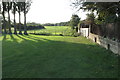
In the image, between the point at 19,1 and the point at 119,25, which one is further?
the point at 19,1

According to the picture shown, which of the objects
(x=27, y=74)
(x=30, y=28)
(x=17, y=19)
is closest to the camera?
(x=27, y=74)

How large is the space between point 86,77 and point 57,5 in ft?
24.8

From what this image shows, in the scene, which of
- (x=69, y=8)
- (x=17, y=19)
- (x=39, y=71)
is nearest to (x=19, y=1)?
(x=17, y=19)

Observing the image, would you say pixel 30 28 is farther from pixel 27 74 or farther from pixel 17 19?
pixel 27 74

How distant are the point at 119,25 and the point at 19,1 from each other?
1940cm

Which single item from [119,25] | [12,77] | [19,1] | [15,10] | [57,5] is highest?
[19,1]

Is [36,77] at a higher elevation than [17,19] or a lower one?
lower

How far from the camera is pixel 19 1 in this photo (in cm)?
2142

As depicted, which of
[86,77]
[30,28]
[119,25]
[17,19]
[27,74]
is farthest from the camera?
[30,28]

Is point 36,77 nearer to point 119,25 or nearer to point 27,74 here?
point 27,74

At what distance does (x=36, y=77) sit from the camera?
3131mm

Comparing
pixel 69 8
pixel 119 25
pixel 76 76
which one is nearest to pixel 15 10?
pixel 69 8

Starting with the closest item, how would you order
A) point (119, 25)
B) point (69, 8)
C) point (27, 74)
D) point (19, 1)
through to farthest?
point (27, 74) → point (119, 25) → point (69, 8) → point (19, 1)

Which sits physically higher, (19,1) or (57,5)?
(19,1)
